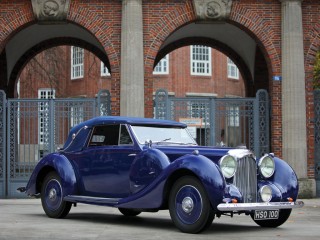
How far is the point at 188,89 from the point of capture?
44.0 metres

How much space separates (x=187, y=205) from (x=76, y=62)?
36761 mm

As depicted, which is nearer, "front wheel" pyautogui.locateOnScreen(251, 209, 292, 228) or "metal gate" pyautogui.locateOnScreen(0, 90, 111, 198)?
"front wheel" pyautogui.locateOnScreen(251, 209, 292, 228)

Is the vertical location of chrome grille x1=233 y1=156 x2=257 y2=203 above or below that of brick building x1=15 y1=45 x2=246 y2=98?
below

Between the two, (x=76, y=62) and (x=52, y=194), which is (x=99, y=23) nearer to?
(x=52, y=194)

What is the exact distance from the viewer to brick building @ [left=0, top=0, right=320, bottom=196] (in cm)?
1873

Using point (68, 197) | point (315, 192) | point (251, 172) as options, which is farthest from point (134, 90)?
point (251, 172)

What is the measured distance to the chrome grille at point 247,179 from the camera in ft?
32.8

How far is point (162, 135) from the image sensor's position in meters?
11.5

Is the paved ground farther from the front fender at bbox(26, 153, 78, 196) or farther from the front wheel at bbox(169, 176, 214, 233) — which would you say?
the front fender at bbox(26, 153, 78, 196)

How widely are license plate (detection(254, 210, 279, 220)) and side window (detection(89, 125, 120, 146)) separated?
8.44 feet

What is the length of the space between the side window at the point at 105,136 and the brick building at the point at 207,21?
21.8 feet

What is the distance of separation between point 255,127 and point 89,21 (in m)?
5.08

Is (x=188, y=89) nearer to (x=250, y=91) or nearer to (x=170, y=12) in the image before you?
(x=250, y=91)

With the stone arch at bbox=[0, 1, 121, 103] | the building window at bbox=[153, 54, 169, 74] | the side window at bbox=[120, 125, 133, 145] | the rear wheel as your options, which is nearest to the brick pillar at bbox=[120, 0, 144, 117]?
the stone arch at bbox=[0, 1, 121, 103]
